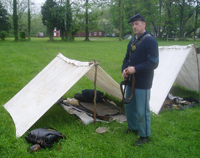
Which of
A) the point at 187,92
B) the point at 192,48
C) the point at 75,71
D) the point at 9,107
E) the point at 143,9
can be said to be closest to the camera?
the point at 75,71

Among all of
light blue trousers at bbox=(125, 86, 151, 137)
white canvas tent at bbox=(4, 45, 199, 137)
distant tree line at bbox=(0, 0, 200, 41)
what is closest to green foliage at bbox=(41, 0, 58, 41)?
distant tree line at bbox=(0, 0, 200, 41)

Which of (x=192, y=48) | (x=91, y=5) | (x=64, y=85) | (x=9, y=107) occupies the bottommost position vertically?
(x=9, y=107)

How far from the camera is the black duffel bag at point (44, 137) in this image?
2.92m

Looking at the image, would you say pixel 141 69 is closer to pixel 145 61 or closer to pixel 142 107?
pixel 145 61

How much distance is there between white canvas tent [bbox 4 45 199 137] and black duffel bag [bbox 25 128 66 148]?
0.16 m

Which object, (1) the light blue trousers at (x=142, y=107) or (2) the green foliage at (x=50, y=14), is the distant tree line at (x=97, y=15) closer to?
(2) the green foliage at (x=50, y=14)

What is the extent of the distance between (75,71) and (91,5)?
29.9 metres

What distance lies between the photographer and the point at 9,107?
13.5ft

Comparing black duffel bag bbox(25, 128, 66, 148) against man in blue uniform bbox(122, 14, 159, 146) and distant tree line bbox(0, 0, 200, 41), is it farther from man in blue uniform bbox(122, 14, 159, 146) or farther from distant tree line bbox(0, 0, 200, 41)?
distant tree line bbox(0, 0, 200, 41)

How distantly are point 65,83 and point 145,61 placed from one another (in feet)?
4.76

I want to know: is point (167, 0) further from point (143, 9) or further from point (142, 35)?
point (142, 35)

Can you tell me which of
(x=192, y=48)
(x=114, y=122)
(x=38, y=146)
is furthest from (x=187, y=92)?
(x=38, y=146)

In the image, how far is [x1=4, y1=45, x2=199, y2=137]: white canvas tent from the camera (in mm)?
3373

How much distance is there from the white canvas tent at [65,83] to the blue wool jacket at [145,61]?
0.97 meters
